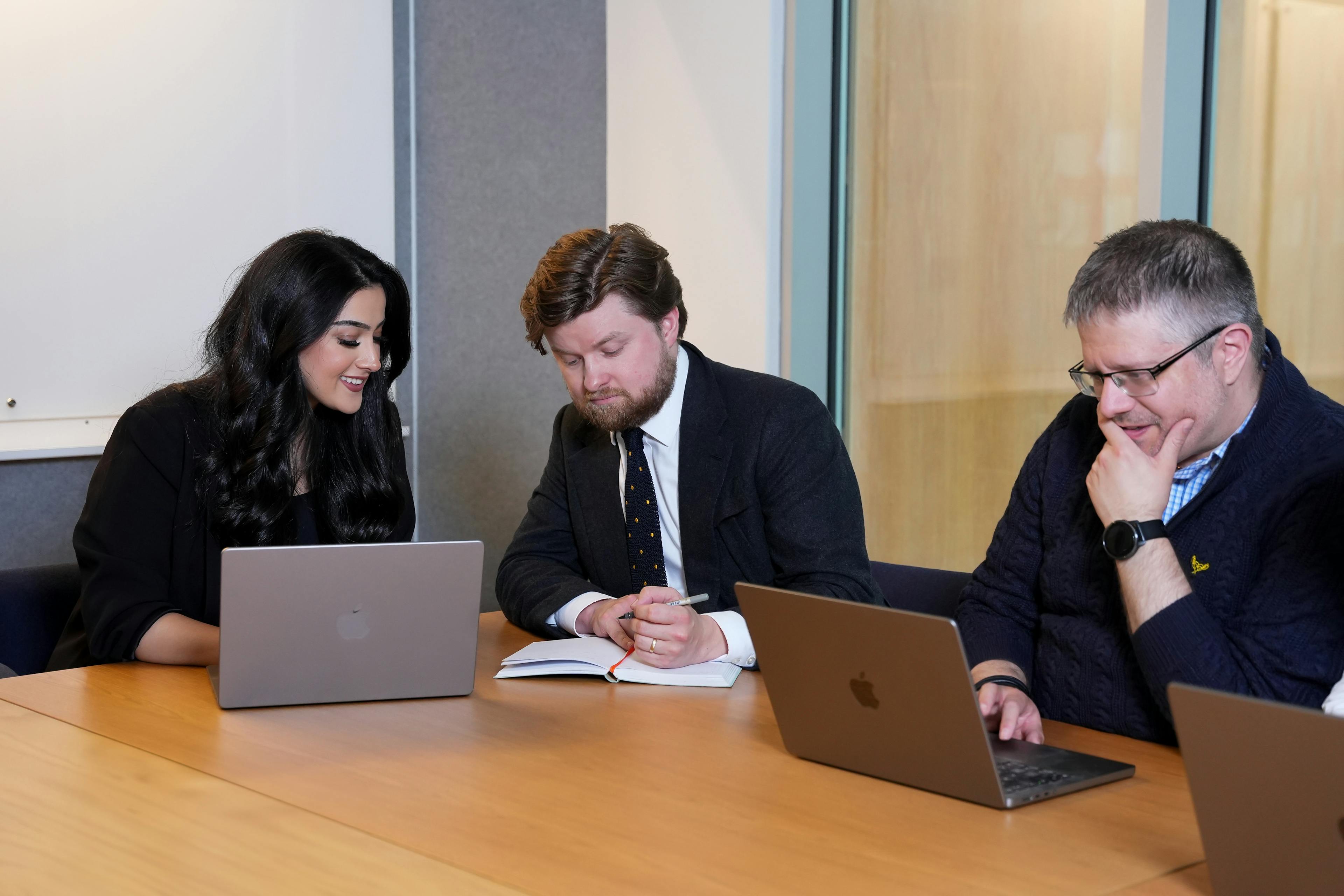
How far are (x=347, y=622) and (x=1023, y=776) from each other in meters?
0.83

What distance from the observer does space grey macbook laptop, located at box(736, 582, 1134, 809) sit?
1.19 meters

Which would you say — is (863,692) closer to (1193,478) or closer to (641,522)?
(1193,478)

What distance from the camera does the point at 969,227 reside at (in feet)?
10.4

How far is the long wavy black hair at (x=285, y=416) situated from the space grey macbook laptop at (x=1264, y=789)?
5.48ft

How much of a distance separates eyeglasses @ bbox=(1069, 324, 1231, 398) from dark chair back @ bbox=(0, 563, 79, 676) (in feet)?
5.53

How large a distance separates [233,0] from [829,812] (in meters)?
3.16

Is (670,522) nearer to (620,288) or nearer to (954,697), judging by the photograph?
(620,288)

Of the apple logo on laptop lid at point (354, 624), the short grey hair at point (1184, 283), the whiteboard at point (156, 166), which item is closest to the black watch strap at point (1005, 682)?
the short grey hair at point (1184, 283)

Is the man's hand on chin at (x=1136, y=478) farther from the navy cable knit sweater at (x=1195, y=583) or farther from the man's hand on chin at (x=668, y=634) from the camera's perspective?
the man's hand on chin at (x=668, y=634)

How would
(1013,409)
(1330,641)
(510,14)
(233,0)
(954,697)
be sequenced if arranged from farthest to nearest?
1. (510,14)
2. (233,0)
3. (1013,409)
4. (1330,641)
5. (954,697)

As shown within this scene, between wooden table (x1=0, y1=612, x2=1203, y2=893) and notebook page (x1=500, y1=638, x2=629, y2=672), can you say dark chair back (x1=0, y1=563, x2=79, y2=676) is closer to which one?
wooden table (x1=0, y1=612, x2=1203, y2=893)

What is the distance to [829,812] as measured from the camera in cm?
123

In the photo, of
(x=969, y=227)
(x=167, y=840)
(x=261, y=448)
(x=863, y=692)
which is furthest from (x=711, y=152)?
(x=167, y=840)

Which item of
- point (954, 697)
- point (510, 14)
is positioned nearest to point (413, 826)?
point (954, 697)
